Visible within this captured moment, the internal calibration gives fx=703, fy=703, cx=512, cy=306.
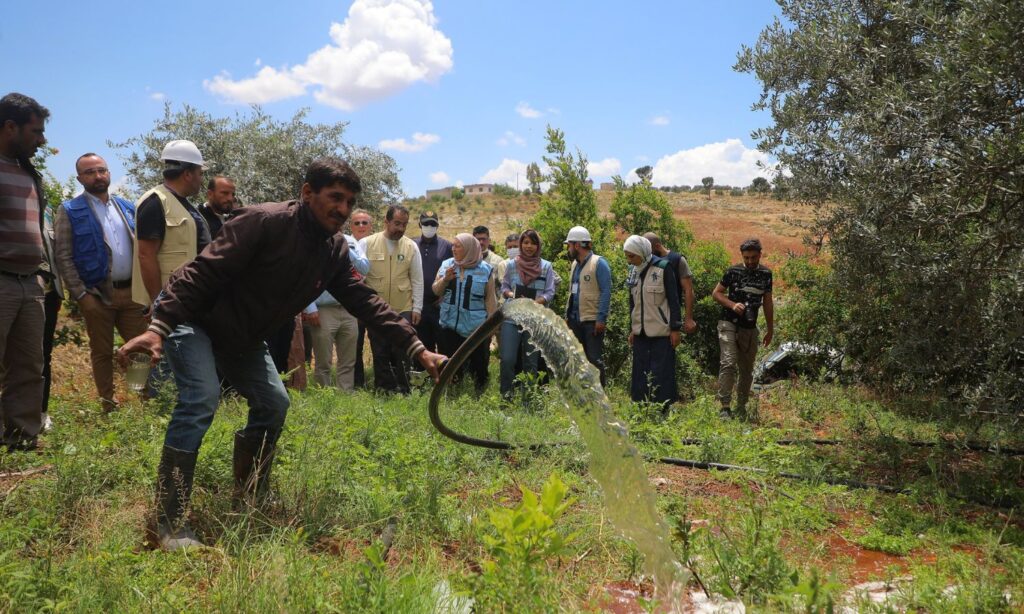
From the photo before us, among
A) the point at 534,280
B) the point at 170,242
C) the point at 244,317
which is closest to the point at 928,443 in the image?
the point at 534,280

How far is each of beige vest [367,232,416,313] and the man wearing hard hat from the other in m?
1.86

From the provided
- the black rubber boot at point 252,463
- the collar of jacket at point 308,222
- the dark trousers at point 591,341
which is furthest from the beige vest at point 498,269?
the collar of jacket at point 308,222

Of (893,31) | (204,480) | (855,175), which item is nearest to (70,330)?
(204,480)

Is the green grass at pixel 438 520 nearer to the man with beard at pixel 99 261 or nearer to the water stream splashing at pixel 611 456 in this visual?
the water stream splashing at pixel 611 456

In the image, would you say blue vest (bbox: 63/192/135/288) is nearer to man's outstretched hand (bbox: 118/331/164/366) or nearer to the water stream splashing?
man's outstretched hand (bbox: 118/331/164/366)

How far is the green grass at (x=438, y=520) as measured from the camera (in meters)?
2.81

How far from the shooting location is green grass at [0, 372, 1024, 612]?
9.23 ft

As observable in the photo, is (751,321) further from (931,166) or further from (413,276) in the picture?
(413,276)

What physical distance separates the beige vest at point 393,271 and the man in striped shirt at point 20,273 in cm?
338

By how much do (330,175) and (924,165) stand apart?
3.97m

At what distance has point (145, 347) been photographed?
10.4ft

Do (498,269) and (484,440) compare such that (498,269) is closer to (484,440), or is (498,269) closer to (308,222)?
(484,440)

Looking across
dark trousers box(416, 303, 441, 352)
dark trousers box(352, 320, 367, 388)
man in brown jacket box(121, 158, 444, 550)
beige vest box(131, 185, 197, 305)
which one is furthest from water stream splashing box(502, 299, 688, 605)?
dark trousers box(352, 320, 367, 388)

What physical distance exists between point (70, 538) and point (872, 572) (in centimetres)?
404
